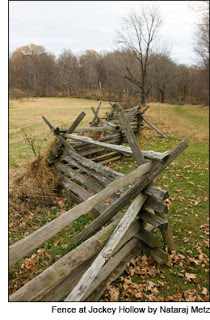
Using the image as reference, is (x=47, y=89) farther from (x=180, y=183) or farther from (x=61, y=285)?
(x=61, y=285)

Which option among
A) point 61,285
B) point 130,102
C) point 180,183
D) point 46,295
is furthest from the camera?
point 130,102

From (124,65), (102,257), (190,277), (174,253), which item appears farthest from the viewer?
(124,65)

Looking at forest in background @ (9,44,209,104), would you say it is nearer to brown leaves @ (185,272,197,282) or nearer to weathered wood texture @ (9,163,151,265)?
weathered wood texture @ (9,163,151,265)

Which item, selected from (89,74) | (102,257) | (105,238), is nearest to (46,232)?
(102,257)

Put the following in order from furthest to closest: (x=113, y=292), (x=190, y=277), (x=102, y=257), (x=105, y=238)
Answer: (x=190, y=277) → (x=113, y=292) → (x=105, y=238) → (x=102, y=257)

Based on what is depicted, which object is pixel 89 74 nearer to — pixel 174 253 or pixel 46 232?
pixel 174 253

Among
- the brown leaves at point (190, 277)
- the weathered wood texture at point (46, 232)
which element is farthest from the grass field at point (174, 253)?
the weathered wood texture at point (46, 232)

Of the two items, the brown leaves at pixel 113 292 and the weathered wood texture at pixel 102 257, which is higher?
the weathered wood texture at pixel 102 257

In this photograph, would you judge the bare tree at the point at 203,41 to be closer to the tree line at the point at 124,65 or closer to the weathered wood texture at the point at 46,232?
the tree line at the point at 124,65

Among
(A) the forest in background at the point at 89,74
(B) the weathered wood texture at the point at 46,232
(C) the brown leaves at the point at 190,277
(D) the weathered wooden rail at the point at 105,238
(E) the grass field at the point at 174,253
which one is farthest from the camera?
(A) the forest in background at the point at 89,74

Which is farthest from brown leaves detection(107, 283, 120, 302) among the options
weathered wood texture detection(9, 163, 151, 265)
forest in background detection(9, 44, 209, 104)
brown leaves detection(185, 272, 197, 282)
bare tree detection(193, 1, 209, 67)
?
bare tree detection(193, 1, 209, 67)
